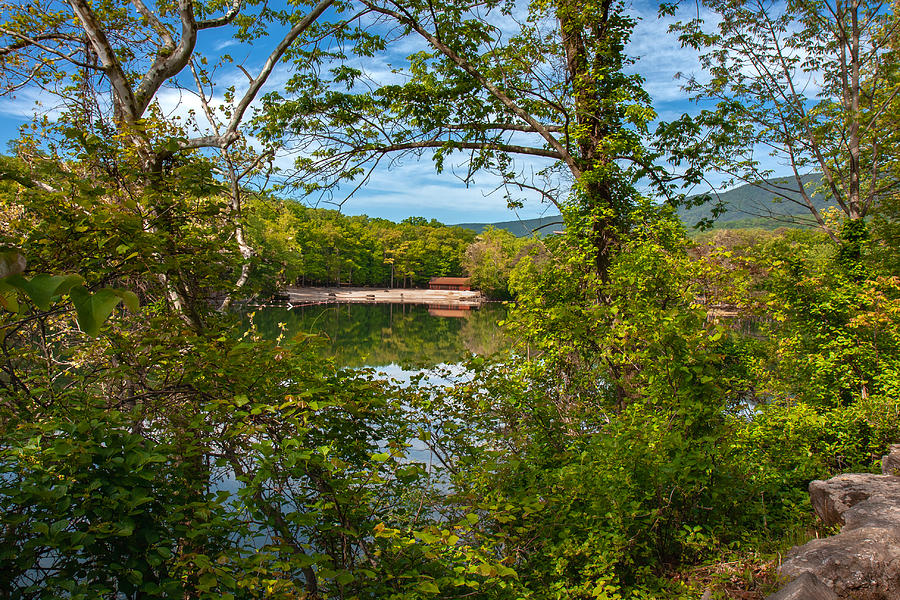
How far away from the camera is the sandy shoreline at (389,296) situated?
64.4 metres

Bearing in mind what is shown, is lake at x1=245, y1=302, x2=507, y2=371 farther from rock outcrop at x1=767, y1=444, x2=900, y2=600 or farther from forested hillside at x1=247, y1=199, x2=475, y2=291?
forested hillside at x1=247, y1=199, x2=475, y2=291

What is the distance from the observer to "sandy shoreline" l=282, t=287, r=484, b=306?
64375 millimetres

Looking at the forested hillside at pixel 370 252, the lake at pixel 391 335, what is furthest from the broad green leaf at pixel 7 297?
the forested hillside at pixel 370 252

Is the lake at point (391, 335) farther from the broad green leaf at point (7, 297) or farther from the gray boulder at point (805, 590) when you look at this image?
the broad green leaf at point (7, 297)

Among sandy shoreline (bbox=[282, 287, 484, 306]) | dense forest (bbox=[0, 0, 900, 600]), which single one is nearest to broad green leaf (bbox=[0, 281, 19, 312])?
dense forest (bbox=[0, 0, 900, 600])

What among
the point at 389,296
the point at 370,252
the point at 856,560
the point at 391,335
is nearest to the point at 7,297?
the point at 856,560

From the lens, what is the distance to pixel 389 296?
75688mm

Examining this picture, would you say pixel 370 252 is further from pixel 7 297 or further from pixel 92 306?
pixel 92 306

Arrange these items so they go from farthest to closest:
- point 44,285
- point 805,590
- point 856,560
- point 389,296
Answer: point 389,296 < point 856,560 < point 805,590 < point 44,285

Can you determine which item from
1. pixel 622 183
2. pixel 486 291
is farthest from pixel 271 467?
pixel 486 291

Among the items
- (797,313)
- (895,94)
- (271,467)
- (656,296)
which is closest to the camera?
(271,467)

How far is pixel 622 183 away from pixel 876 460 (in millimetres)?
4891

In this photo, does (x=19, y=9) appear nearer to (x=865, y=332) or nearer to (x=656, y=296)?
(x=656, y=296)

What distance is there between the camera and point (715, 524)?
4.05 metres
